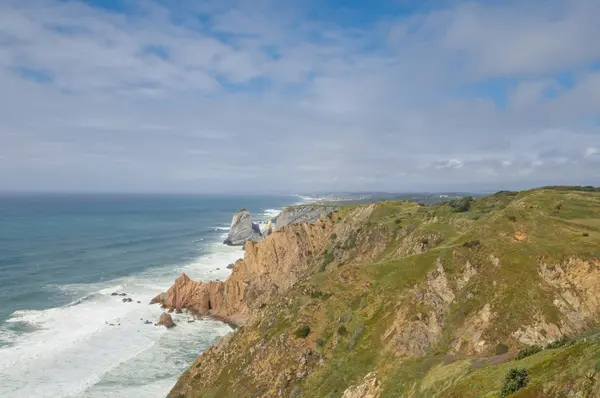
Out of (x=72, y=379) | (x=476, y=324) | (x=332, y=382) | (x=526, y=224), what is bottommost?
(x=72, y=379)


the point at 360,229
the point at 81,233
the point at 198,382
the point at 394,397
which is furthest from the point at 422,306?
the point at 81,233

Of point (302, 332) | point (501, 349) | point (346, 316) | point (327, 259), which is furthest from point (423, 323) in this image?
point (327, 259)

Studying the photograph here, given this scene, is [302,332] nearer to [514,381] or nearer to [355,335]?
[355,335]

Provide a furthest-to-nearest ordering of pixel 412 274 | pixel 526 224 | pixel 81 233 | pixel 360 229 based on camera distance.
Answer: pixel 81 233 → pixel 360 229 → pixel 526 224 → pixel 412 274

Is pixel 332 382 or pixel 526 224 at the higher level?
pixel 526 224

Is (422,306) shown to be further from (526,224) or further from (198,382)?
(198,382)
